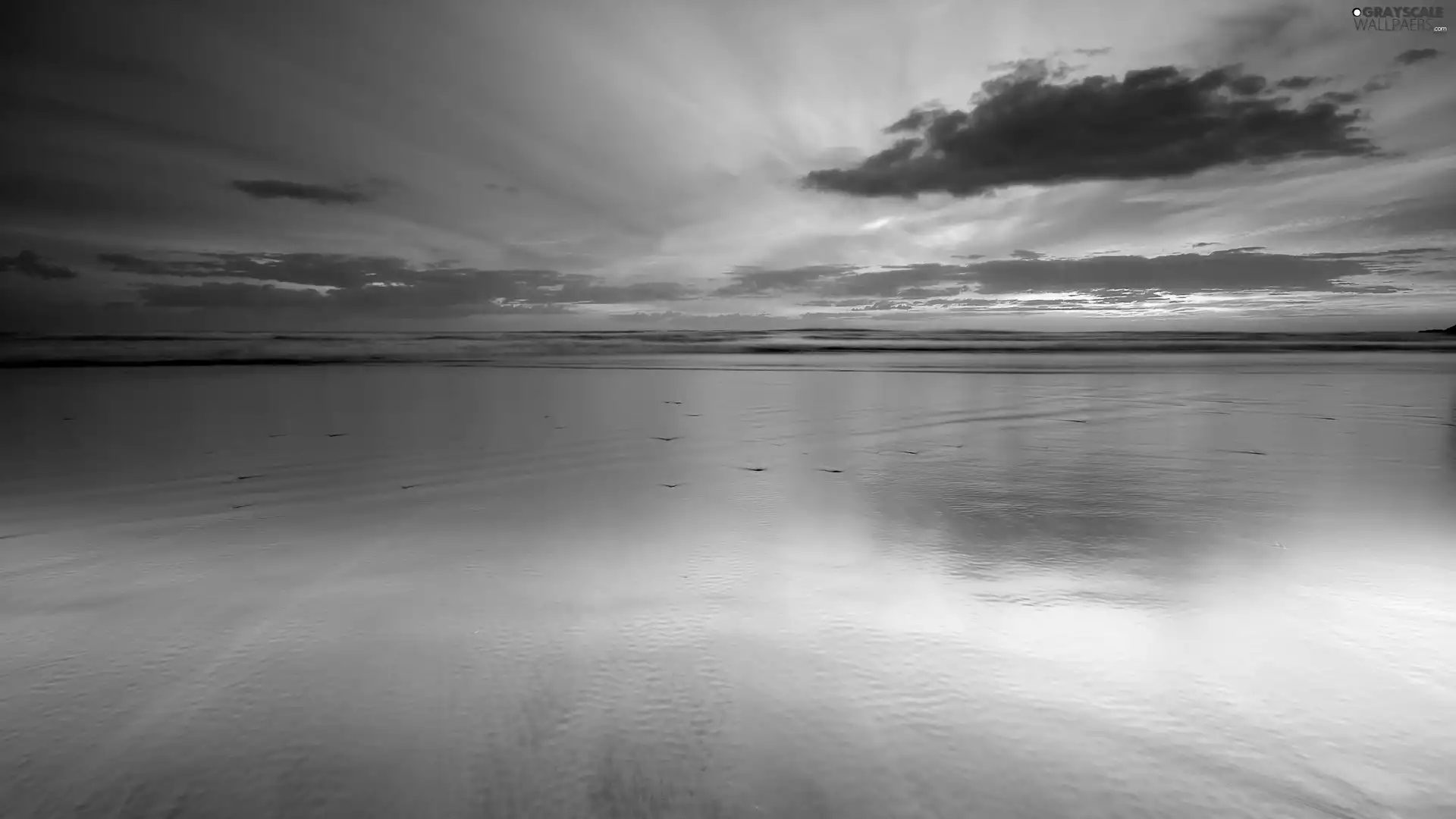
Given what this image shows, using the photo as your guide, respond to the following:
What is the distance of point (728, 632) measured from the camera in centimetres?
233

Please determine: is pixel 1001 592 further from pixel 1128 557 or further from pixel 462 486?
pixel 462 486

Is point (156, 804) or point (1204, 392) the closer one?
point (156, 804)

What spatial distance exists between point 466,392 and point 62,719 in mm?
8643

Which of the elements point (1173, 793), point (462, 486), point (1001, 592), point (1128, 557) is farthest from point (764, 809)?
point (462, 486)

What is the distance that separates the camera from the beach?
5.15 feet

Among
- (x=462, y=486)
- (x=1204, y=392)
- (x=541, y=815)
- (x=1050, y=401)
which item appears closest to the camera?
(x=541, y=815)

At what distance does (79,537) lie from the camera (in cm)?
338

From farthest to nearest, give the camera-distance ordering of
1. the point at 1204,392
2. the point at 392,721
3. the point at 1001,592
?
the point at 1204,392, the point at 1001,592, the point at 392,721

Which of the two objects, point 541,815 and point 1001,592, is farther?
point 1001,592

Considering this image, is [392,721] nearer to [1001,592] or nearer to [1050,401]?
[1001,592]

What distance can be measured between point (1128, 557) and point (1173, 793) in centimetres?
172

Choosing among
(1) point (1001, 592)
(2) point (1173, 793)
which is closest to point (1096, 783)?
(2) point (1173, 793)

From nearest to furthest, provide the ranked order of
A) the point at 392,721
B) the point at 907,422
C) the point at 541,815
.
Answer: the point at 541,815 < the point at 392,721 < the point at 907,422

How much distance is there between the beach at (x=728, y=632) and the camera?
1.57 metres
